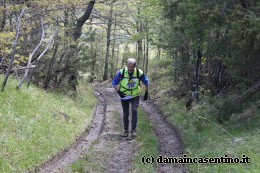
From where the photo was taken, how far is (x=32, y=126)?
9164mm

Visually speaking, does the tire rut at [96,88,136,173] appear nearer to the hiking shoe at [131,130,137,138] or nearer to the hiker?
the hiking shoe at [131,130,137,138]

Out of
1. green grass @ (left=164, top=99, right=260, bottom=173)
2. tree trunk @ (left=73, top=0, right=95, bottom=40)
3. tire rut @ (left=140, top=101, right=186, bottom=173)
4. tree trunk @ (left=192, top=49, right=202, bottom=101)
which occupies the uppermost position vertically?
tree trunk @ (left=73, top=0, right=95, bottom=40)

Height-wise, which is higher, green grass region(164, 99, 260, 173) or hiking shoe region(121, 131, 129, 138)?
green grass region(164, 99, 260, 173)

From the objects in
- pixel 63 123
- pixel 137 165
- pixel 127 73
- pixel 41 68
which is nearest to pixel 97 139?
pixel 63 123

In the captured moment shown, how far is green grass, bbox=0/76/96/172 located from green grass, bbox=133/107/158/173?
6.43 ft

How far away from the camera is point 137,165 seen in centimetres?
763

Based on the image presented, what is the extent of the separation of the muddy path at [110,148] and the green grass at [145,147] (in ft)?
0.44

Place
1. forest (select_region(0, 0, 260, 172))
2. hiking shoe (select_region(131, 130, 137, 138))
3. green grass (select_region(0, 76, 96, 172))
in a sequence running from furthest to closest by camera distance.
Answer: hiking shoe (select_region(131, 130, 137, 138)) → forest (select_region(0, 0, 260, 172)) → green grass (select_region(0, 76, 96, 172))

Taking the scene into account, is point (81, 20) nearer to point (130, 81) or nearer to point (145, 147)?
point (130, 81)

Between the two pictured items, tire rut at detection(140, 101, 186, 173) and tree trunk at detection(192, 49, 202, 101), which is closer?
tire rut at detection(140, 101, 186, 173)

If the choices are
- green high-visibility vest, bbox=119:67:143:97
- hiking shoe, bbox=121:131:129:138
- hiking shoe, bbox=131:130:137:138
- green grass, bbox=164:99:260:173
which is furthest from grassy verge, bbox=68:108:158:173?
green high-visibility vest, bbox=119:67:143:97

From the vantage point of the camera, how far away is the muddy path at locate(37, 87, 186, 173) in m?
7.58

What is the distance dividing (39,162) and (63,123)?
131 inches

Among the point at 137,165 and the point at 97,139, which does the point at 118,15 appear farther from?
the point at 137,165
